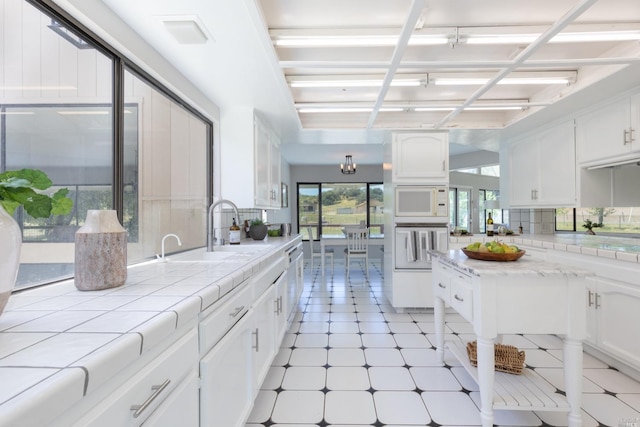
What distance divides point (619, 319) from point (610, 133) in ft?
5.37

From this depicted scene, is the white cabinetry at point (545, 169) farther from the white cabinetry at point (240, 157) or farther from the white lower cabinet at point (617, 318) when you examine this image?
the white cabinetry at point (240, 157)

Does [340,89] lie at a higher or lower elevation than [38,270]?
higher

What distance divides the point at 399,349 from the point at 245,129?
2.53 meters

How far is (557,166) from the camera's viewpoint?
10.9 feet

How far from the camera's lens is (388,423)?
5.61 ft

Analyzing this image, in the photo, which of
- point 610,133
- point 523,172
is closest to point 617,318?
point 610,133

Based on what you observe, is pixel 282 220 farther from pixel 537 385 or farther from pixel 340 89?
pixel 537 385

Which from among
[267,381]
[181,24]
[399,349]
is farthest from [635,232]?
[181,24]

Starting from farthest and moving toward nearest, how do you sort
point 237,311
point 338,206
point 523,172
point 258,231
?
point 338,206 → point 523,172 → point 258,231 → point 237,311

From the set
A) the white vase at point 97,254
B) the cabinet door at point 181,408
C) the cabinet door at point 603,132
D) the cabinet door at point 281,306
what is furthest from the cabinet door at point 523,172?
the white vase at point 97,254

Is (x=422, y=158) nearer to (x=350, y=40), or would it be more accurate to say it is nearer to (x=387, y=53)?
(x=387, y=53)

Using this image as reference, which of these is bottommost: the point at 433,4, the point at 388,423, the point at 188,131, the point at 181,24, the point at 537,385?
the point at 388,423

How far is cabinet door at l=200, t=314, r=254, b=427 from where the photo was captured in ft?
3.54

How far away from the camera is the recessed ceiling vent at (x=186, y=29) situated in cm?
164
